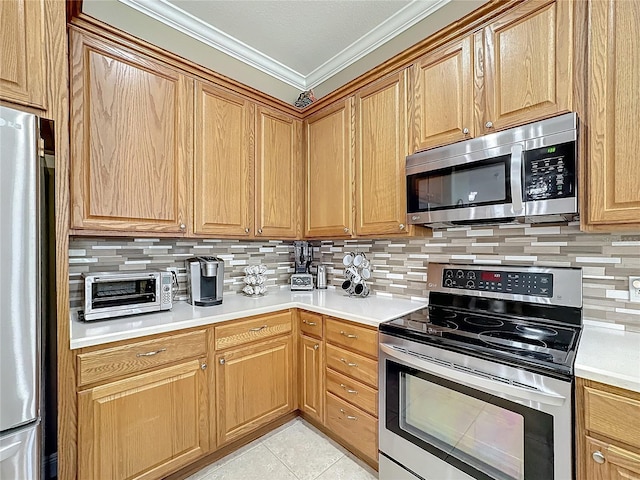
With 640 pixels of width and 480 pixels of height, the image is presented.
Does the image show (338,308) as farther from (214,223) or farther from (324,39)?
(324,39)

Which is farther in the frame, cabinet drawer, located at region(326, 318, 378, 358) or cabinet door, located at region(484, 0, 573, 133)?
cabinet drawer, located at region(326, 318, 378, 358)

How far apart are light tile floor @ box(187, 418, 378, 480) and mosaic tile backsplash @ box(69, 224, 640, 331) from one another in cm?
105

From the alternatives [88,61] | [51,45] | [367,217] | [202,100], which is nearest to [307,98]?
[202,100]

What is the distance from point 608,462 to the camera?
0.95 metres

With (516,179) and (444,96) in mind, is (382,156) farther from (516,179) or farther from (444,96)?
(516,179)

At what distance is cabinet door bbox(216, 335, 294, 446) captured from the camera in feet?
5.75

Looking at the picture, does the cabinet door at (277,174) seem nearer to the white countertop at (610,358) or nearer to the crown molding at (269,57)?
the crown molding at (269,57)

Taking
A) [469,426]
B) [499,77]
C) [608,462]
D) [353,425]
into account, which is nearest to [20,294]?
[353,425]

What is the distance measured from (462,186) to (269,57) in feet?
6.35

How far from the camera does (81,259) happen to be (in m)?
1.74

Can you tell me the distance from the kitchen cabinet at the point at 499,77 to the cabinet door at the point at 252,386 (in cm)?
156

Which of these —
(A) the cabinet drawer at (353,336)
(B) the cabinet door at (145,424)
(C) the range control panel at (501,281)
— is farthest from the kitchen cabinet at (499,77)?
(B) the cabinet door at (145,424)

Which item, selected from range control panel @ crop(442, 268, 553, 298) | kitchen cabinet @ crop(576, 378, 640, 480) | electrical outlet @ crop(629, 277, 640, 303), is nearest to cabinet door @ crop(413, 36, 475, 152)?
range control panel @ crop(442, 268, 553, 298)

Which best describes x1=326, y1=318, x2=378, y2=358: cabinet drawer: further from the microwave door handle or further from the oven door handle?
the microwave door handle
